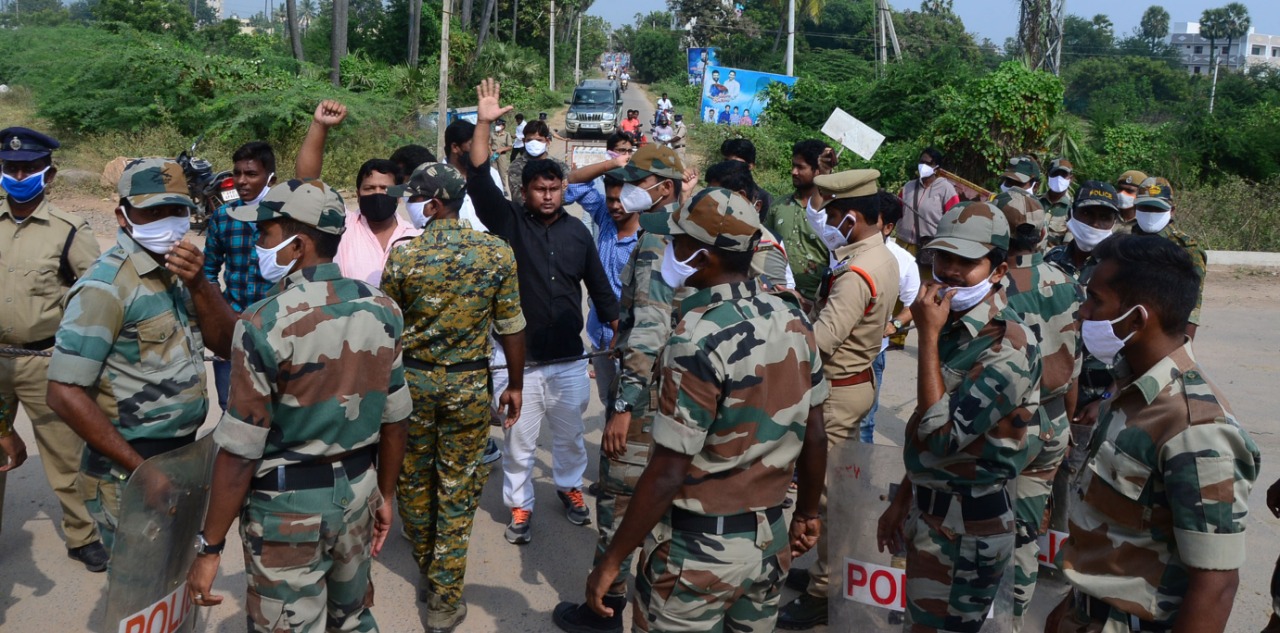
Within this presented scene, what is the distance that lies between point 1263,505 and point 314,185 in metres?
6.06

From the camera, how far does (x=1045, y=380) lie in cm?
379

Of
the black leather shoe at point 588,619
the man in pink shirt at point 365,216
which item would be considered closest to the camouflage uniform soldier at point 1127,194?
the black leather shoe at point 588,619

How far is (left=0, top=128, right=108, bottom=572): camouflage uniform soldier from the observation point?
4.50 m

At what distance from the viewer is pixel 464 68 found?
39.6 metres

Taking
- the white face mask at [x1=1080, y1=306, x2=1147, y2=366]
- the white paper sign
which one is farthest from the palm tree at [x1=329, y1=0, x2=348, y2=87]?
the white face mask at [x1=1080, y1=306, x2=1147, y2=366]

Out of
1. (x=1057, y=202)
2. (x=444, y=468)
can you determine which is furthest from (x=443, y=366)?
(x=1057, y=202)

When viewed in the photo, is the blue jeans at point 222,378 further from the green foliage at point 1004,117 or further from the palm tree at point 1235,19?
the palm tree at point 1235,19

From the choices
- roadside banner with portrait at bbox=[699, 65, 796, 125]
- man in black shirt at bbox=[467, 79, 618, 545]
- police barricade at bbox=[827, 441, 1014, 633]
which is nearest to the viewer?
police barricade at bbox=[827, 441, 1014, 633]

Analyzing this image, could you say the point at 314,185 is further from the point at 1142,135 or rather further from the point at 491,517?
the point at 1142,135

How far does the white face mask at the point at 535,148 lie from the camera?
285 inches

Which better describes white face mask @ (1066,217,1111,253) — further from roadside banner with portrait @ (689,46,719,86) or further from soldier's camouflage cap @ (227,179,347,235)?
roadside banner with portrait @ (689,46,719,86)

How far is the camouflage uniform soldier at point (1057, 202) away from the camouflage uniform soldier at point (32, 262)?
7.54m

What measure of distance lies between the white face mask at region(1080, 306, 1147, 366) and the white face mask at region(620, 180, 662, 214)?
2.74 m

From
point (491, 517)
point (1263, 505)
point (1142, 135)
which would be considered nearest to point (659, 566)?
point (491, 517)
